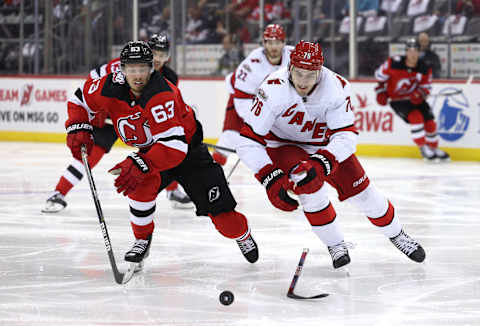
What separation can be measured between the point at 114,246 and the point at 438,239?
1710 mm

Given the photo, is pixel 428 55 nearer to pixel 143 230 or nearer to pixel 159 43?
pixel 159 43

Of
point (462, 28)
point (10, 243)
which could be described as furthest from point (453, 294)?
point (462, 28)

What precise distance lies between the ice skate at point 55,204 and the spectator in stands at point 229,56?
4.71 meters

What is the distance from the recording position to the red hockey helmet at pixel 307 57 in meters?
3.57

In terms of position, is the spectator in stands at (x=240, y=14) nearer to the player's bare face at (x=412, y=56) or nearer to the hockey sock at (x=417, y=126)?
the player's bare face at (x=412, y=56)

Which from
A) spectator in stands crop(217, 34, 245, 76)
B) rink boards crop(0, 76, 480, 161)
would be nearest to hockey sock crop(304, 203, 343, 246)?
rink boards crop(0, 76, 480, 161)

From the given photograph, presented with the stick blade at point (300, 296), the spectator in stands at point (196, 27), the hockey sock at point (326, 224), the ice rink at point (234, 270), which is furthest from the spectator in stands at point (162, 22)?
the stick blade at point (300, 296)

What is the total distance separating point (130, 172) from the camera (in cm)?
345

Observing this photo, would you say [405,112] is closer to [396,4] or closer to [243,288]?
[396,4]

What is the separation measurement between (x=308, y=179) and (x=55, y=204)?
8.56 ft

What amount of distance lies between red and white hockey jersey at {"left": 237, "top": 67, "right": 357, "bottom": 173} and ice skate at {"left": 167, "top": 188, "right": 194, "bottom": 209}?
2.26 metres

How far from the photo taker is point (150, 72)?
3656mm

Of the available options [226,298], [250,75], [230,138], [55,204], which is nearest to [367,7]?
[230,138]

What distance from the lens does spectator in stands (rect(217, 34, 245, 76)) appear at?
10.2 meters
